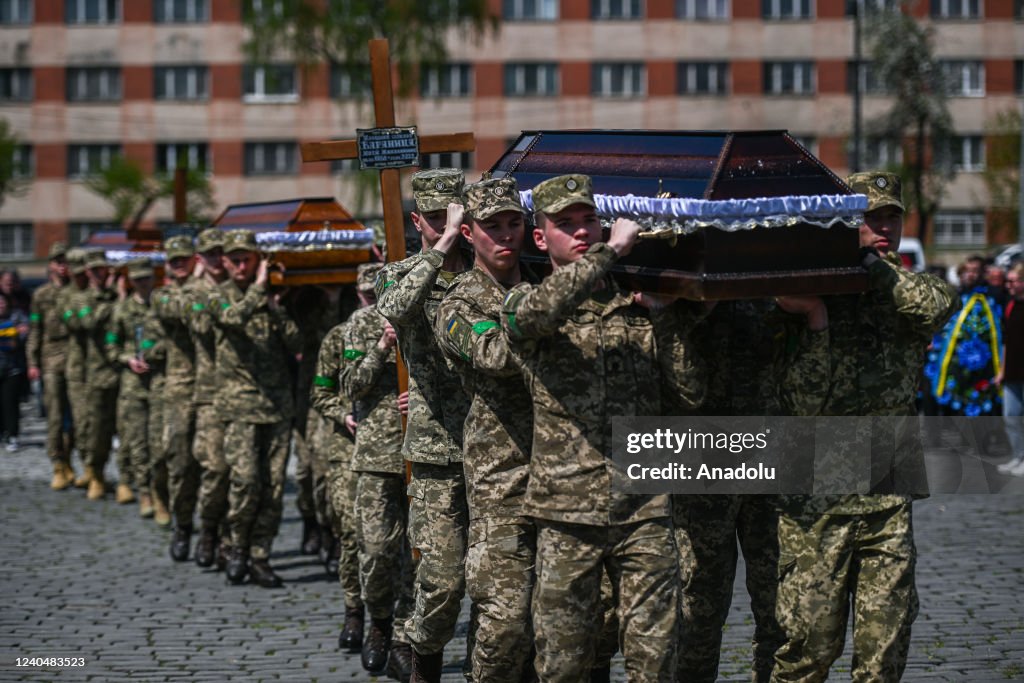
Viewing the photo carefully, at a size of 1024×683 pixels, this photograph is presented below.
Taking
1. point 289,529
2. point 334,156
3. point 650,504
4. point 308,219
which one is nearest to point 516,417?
point 650,504

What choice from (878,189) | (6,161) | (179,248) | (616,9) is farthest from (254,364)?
(616,9)

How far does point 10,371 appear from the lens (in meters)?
19.1

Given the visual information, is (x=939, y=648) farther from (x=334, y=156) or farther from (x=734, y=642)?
(x=334, y=156)

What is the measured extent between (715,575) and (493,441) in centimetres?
125

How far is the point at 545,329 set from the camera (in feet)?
17.9

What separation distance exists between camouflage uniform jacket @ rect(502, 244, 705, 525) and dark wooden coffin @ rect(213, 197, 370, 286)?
4.02 m

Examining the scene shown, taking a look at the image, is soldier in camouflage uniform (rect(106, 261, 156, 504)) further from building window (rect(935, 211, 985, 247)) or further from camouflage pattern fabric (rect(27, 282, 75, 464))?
building window (rect(935, 211, 985, 247))

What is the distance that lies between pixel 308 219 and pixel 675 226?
5257mm

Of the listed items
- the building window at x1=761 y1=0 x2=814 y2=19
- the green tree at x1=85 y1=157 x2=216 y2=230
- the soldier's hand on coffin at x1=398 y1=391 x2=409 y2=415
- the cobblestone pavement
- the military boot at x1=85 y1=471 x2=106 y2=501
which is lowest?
the cobblestone pavement

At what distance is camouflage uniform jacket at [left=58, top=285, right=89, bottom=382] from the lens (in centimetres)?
1535

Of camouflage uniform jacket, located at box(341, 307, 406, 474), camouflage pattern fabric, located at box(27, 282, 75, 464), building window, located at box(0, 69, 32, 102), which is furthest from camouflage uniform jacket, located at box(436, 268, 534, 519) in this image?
building window, located at box(0, 69, 32, 102)

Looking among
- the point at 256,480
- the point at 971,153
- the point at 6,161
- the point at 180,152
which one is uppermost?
the point at 180,152

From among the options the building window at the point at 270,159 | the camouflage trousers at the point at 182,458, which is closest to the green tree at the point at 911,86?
the building window at the point at 270,159

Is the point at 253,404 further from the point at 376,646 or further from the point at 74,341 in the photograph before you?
the point at 74,341
